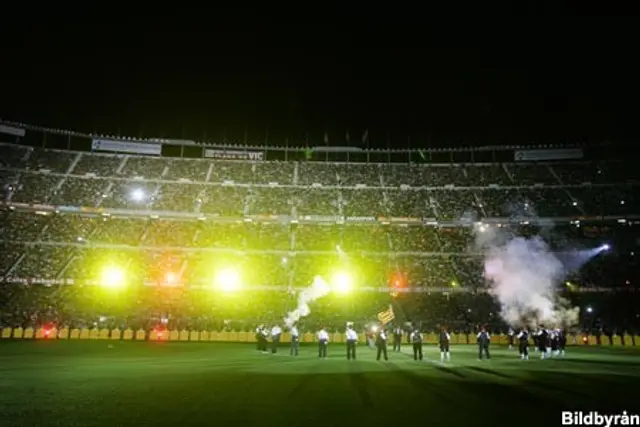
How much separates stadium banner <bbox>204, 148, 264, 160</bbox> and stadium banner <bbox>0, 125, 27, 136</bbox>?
1965cm

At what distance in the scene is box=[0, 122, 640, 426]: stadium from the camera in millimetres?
35719

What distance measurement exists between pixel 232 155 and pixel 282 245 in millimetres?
15031

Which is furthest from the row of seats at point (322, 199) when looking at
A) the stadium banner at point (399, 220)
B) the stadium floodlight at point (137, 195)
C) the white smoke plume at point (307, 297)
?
the white smoke plume at point (307, 297)

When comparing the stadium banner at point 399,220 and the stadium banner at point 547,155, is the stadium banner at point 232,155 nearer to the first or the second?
the stadium banner at point 399,220

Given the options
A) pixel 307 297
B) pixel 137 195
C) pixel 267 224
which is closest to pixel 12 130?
pixel 137 195

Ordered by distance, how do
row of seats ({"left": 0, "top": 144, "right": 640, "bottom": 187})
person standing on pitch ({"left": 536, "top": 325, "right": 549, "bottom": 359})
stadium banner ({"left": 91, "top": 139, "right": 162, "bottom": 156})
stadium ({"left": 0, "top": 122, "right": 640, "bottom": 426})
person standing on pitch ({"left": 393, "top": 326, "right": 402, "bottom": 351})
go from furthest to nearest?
stadium banner ({"left": 91, "top": 139, "right": 162, "bottom": 156}) → row of seats ({"left": 0, "top": 144, "right": 640, "bottom": 187}) → stadium ({"left": 0, "top": 122, "right": 640, "bottom": 426}) → person standing on pitch ({"left": 393, "top": 326, "right": 402, "bottom": 351}) → person standing on pitch ({"left": 536, "top": 325, "right": 549, "bottom": 359})

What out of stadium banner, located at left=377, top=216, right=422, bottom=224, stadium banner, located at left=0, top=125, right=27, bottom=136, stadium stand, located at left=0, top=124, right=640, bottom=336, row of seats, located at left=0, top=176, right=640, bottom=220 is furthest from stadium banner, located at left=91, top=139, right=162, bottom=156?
stadium banner, located at left=377, top=216, right=422, bottom=224

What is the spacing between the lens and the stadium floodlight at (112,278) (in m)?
39.7

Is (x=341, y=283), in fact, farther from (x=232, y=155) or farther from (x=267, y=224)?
(x=232, y=155)

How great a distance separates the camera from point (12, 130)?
49.7 m

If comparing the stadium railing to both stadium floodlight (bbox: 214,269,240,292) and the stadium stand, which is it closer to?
the stadium stand

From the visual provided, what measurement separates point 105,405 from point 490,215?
42.7 m

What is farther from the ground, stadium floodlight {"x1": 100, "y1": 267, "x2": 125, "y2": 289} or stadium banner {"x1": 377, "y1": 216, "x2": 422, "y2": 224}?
stadium banner {"x1": 377, "y1": 216, "x2": 422, "y2": 224}

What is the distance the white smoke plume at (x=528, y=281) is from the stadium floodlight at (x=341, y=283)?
1237cm
